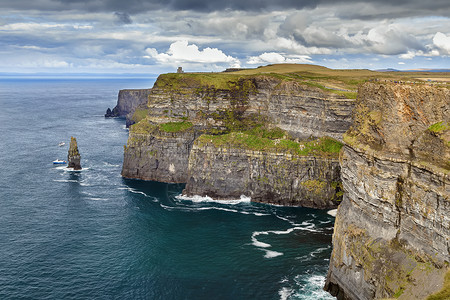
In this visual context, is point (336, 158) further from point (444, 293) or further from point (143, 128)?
point (444, 293)

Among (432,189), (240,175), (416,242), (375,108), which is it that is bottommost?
(240,175)

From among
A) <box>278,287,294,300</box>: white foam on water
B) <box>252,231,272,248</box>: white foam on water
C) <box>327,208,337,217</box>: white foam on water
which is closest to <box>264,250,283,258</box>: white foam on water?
<box>252,231,272,248</box>: white foam on water

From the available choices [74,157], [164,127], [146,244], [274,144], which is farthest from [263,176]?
[74,157]

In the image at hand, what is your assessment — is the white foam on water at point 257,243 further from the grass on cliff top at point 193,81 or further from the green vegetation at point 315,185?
the grass on cliff top at point 193,81

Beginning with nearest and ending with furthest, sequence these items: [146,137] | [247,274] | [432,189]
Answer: [432,189]
[247,274]
[146,137]

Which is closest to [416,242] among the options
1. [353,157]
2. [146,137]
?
[353,157]

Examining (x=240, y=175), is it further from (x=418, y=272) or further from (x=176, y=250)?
(x=418, y=272)

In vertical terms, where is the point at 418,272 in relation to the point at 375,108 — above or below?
below
